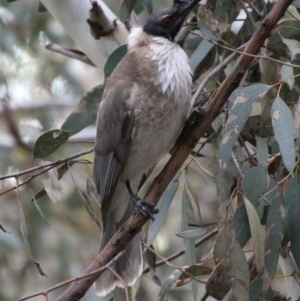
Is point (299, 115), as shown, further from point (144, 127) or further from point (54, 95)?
point (54, 95)

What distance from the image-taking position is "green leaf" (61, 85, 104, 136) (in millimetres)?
2912

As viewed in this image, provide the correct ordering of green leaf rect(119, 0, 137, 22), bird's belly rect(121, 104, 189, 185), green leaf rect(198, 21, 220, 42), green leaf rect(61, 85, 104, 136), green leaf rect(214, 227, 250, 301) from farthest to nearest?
green leaf rect(61, 85, 104, 136), green leaf rect(119, 0, 137, 22), bird's belly rect(121, 104, 189, 185), green leaf rect(198, 21, 220, 42), green leaf rect(214, 227, 250, 301)

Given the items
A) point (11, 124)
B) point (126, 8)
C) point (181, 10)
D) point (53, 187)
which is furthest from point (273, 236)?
point (11, 124)

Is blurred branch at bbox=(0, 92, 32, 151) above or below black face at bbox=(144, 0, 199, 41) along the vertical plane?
below

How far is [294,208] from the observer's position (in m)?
2.13

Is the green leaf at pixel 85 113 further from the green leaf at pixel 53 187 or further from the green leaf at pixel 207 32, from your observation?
the green leaf at pixel 207 32

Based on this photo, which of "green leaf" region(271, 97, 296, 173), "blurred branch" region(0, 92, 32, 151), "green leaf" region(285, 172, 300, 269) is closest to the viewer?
"green leaf" region(271, 97, 296, 173)

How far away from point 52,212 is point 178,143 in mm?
2067

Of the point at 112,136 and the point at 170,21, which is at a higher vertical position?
the point at 170,21

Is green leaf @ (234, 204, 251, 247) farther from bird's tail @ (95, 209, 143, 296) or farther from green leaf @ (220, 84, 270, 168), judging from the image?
bird's tail @ (95, 209, 143, 296)

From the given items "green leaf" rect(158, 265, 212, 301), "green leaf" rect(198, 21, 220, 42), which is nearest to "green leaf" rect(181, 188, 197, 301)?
"green leaf" rect(158, 265, 212, 301)

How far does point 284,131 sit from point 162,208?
631 millimetres

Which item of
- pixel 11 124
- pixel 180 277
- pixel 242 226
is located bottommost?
pixel 11 124

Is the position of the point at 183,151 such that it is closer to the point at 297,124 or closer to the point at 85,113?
the point at 297,124
